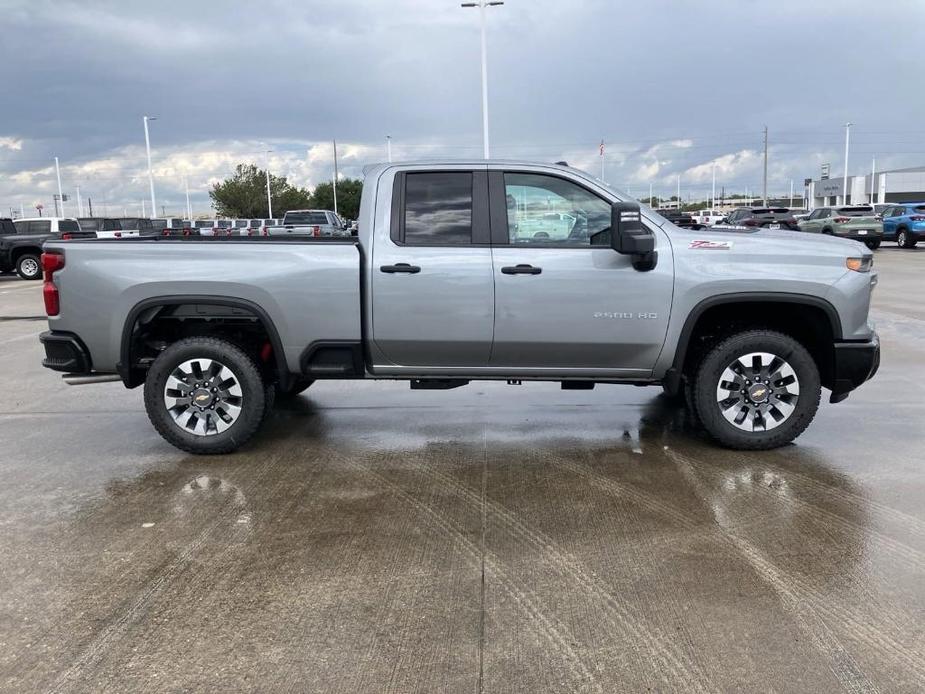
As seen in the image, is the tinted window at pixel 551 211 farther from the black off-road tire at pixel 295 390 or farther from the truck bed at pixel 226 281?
the black off-road tire at pixel 295 390

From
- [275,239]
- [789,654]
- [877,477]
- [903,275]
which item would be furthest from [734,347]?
[903,275]

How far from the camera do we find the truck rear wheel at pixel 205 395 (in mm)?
5441

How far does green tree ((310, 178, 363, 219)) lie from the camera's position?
8331cm

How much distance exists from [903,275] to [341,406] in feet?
55.2

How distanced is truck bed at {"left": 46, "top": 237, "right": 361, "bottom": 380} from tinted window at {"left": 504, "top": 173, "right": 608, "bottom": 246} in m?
1.14

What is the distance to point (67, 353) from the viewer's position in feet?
17.9

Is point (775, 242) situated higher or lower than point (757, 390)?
higher

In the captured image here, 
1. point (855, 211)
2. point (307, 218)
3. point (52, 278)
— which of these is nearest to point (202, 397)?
point (52, 278)

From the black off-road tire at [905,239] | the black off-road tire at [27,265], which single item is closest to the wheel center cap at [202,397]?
the black off-road tire at [27,265]

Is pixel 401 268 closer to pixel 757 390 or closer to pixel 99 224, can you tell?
pixel 757 390

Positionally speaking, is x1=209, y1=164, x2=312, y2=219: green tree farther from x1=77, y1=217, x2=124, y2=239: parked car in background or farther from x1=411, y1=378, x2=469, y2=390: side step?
x1=411, y1=378, x2=469, y2=390: side step

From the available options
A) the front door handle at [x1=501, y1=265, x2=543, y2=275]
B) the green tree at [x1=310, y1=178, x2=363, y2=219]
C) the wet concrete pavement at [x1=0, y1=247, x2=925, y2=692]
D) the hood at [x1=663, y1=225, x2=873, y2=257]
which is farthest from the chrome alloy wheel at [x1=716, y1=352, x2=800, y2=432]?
the green tree at [x1=310, y1=178, x2=363, y2=219]

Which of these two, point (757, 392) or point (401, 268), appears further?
point (757, 392)

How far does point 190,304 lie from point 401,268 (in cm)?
151
